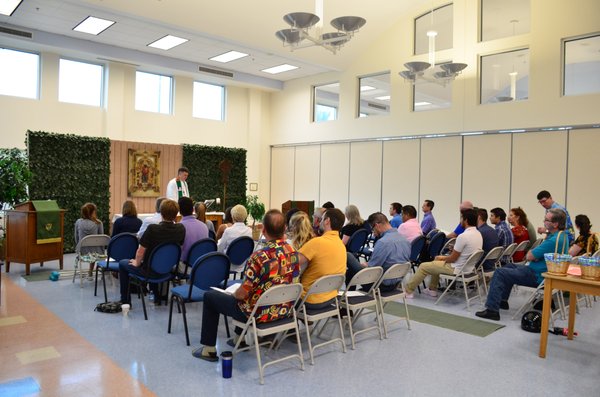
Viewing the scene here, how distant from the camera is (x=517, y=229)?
742 cm

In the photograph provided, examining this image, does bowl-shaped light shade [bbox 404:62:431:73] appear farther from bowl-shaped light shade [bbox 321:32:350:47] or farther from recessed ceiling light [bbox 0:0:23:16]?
recessed ceiling light [bbox 0:0:23:16]

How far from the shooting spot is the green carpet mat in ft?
17.0

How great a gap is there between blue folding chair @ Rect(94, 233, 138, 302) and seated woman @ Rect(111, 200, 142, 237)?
2.03 ft

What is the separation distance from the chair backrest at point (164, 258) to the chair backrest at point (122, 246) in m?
0.98

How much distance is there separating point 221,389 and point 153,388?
52 centimetres

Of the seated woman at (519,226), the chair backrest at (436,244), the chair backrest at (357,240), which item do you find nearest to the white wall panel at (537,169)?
the seated woman at (519,226)

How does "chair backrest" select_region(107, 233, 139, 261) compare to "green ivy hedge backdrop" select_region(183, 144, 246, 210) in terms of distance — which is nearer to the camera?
"chair backrest" select_region(107, 233, 139, 261)

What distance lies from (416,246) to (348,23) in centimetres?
332

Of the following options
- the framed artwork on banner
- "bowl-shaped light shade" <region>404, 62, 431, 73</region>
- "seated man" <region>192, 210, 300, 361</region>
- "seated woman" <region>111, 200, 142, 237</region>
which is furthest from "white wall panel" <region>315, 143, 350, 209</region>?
"seated man" <region>192, 210, 300, 361</region>

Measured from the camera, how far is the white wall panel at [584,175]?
A: 28.3 feet

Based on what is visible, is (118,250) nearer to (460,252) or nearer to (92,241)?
(92,241)

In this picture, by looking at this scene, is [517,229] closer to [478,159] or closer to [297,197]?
[478,159]

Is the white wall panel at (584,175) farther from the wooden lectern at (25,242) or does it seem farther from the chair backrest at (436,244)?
the wooden lectern at (25,242)

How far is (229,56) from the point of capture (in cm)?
1200
